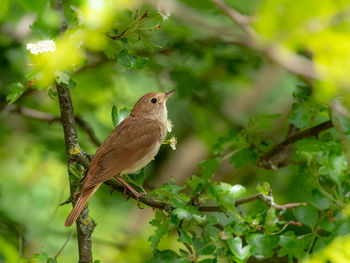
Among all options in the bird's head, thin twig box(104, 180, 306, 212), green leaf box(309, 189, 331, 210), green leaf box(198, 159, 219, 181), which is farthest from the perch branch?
the bird's head

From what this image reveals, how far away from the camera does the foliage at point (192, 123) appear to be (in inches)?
81.6

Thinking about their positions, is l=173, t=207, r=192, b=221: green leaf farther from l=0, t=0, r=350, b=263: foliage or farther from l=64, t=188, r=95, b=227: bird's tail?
l=64, t=188, r=95, b=227: bird's tail

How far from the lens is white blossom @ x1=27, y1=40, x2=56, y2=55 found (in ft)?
10.4

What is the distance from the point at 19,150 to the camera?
21.3 feet

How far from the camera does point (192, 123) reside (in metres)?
6.66

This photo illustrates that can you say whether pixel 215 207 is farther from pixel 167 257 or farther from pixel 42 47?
pixel 42 47

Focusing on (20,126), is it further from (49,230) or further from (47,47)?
(47,47)

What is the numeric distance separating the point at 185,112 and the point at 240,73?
3.56 ft

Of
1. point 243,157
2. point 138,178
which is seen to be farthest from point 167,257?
point 243,157

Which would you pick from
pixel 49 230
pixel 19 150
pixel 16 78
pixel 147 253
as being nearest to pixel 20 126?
pixel 19 150

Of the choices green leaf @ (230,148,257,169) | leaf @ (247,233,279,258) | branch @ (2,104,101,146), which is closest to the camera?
leaf @ (247,233,279,258)

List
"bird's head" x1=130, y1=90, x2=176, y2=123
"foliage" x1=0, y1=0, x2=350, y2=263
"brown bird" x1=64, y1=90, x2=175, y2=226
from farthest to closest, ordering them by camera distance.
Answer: "bird's head" x1=130, y1=90, x2=176, y2=123, "brown bird" x1=64, y1=90, x2=175, y2=226, "foliage" x1=0, y1=0, x2=350, y2=263

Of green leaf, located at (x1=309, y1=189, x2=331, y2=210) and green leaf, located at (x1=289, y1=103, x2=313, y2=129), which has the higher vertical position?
green leaf, located at (x1=289, y1=103, x2=313, y2=129)

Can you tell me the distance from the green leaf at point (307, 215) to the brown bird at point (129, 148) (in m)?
Result: 0.89
